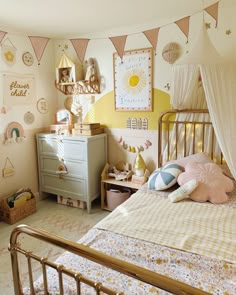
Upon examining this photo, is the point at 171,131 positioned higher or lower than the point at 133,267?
higher

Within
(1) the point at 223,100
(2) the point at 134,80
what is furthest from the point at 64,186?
(1) the point at 223,100

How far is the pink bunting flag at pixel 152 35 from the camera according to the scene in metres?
2.93

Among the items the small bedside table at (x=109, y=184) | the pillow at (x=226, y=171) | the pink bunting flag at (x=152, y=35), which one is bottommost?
the small bedside table at (x=109, y=184)

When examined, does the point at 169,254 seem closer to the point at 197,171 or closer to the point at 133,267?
the point at 133,267

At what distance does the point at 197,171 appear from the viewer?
7.95 feet

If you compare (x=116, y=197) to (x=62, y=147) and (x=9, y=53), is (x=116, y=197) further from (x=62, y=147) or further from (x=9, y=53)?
(x=9, y=53)

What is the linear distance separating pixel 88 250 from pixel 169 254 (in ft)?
2.22

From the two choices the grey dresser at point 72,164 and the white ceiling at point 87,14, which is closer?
the white ceiling at point 87,14

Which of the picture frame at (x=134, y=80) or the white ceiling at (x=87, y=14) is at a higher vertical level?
the white ceiling at (x=87, y=14)

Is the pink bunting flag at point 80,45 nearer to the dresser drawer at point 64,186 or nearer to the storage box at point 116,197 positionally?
the dresser drawer at point 64,186

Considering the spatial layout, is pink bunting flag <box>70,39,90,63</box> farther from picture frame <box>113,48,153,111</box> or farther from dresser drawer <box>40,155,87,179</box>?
dresser drawer <box>40,155,87,179</box>

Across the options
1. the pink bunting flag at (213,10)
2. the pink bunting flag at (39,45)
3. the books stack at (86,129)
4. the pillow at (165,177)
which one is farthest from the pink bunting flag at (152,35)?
the pillow at (165,177)

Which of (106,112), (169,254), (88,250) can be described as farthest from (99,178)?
(88,250)

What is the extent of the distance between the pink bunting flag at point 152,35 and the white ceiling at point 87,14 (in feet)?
0.35
